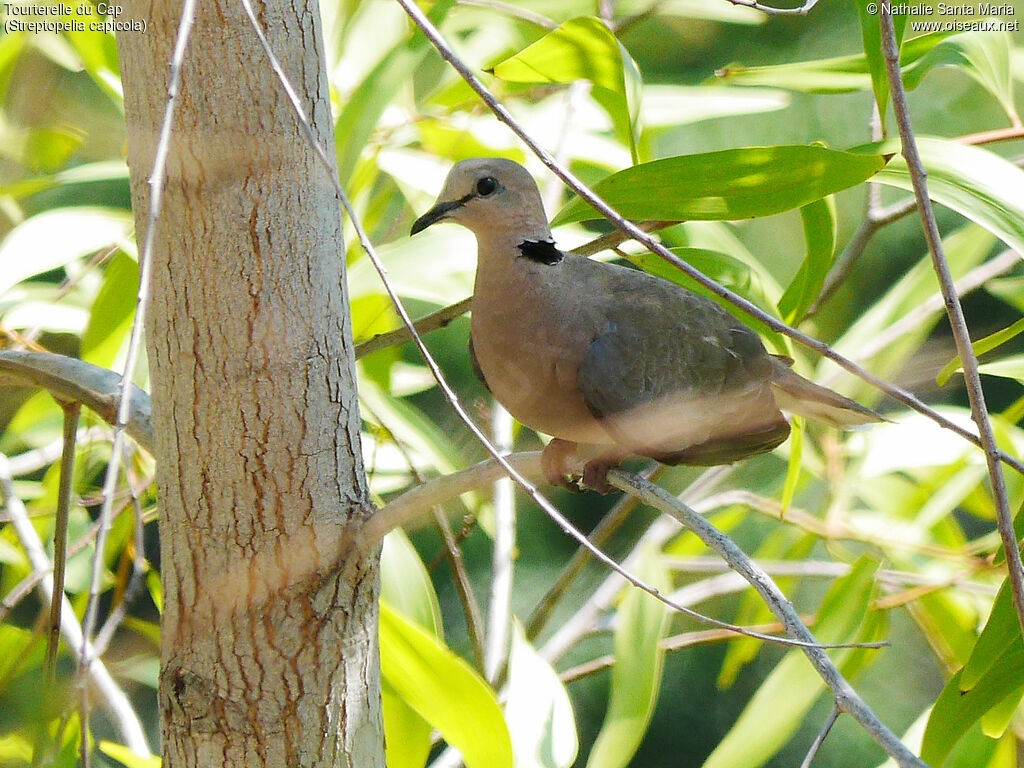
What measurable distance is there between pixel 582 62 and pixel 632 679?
59 centimetres

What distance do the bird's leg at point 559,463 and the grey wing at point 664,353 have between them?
115mm

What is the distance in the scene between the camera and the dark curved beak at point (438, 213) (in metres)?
0.91

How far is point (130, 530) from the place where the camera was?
123 centimetres

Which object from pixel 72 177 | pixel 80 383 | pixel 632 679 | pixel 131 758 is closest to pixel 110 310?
pixel 72 177

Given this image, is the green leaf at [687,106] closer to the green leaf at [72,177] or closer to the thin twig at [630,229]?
Result: the green leaf at [72,177]

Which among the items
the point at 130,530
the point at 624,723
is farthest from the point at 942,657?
the point at 130,530

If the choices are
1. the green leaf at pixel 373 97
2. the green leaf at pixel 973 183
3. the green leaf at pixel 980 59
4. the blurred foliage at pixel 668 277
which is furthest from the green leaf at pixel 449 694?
the green leaf at pixel 980 59

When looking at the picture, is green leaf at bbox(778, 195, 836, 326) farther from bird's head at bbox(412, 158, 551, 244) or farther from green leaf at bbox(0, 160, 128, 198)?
green leaf at bbox(0, 160, 128, 198)

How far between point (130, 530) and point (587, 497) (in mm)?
853

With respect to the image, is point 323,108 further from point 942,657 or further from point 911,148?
point 942,657

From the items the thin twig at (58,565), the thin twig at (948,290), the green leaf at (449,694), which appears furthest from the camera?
the green leaf at (449,694)

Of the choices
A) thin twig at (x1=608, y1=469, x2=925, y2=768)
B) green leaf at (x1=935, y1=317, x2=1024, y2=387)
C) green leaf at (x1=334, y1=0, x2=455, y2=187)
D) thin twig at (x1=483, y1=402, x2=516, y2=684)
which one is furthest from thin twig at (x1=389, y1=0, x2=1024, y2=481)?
thin twig at (x1=483, y1=402, x2=516, y2=684)

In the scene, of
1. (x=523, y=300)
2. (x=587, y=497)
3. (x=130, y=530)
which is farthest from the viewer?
(x=587, y=497)

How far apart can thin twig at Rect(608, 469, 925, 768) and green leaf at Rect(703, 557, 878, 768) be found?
0.42 metres
